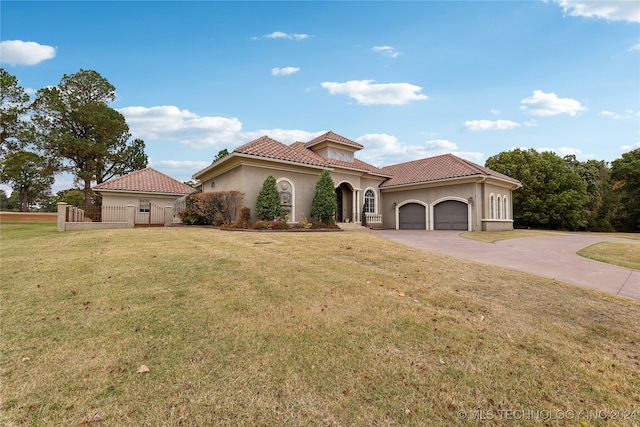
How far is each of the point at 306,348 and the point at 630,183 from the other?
45.2 metres

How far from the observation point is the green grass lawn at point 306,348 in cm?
234

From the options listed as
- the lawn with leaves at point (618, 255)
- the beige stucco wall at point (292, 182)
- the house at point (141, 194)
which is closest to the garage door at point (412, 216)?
the beige stucco wall at point (292, 182)

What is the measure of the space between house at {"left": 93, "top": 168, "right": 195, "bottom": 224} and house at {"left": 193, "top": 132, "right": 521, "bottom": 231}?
415 centimetres

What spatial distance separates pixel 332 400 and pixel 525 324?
302cm

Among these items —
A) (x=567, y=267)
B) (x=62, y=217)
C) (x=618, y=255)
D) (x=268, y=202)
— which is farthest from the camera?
(x=62, y=217)

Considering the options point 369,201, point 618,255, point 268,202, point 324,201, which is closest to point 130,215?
point 268,202

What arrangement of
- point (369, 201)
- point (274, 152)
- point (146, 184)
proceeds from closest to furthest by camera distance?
point (274, 152)
point (369, 201)
point (146, 184)

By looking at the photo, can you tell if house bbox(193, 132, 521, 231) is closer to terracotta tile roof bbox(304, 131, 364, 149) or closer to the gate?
terracotta tile roof bbox(304, 131, 364, 149)

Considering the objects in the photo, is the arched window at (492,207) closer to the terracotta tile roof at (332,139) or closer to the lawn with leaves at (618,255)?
the lawn with leaves at (618,255)

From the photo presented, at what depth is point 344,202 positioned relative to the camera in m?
21.8

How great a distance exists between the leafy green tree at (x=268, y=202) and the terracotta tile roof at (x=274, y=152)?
1556mm

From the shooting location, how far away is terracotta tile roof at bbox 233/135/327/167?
15.8m

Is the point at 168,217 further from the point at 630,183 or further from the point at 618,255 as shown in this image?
the point at 630,183

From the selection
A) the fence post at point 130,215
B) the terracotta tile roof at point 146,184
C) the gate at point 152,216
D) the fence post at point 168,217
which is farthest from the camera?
the terracotta tile roof at point 146,184
